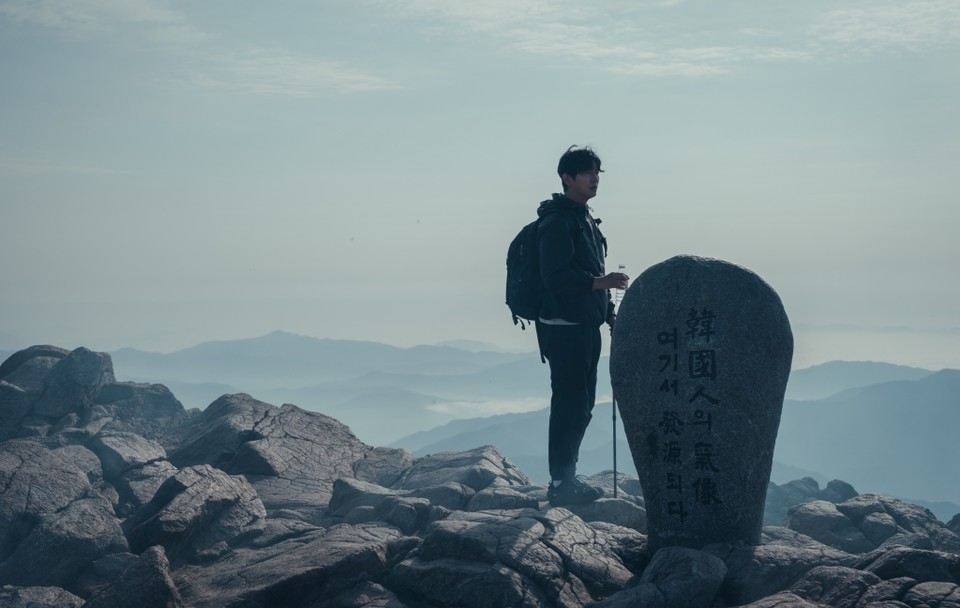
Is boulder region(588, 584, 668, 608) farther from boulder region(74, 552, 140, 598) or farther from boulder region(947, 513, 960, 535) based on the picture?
boulder region(947, 513, 960, 535)

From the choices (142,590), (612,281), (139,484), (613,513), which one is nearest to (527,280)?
(612,281)

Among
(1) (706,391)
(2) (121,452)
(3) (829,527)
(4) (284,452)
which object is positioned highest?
(1) (706,391)

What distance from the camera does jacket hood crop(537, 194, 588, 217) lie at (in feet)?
39.2

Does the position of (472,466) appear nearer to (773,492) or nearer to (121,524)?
(121,524)

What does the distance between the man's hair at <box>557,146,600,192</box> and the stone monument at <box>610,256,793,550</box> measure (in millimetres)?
1622

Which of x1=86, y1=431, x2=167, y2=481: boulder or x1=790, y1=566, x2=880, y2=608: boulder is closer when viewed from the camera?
x1=790, y1=566, x2=880, y2=608: boulder

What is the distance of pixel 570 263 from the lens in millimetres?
11805

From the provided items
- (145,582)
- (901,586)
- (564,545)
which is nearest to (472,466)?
(564,545)

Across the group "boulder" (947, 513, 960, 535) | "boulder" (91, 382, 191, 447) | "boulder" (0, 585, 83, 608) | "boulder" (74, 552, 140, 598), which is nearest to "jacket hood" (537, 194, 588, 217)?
"boulder" (74, 552, 140, 598)

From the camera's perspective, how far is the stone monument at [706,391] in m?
10.8

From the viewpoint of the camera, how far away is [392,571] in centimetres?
1054

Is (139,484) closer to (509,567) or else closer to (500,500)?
(500,500)

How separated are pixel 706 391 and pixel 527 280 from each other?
8.83 ft

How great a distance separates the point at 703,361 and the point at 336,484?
20.3ft
